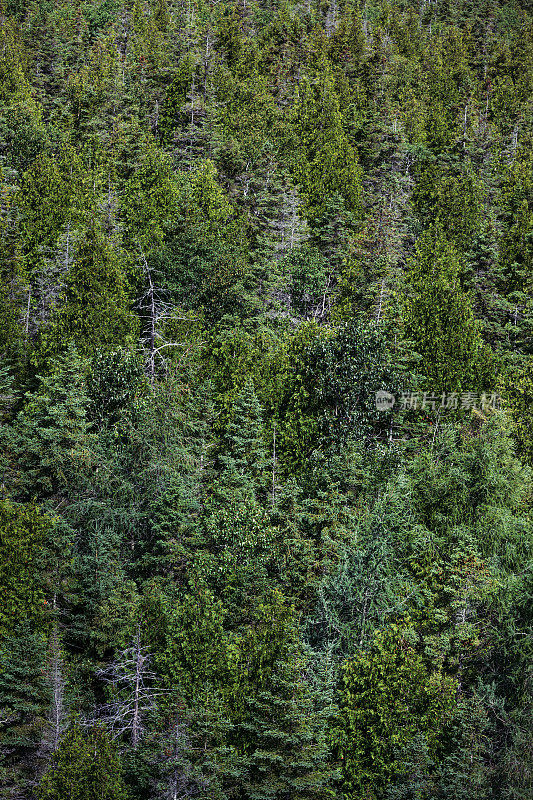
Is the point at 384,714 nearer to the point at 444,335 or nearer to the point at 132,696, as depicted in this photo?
the point at 132,696

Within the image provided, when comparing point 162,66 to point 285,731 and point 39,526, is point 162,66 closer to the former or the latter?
point 39,526

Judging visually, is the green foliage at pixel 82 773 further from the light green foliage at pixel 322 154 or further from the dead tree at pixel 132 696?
the light green foliage at pixel 322 154

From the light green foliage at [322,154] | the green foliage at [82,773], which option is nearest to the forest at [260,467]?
the green foliage at [82,773]

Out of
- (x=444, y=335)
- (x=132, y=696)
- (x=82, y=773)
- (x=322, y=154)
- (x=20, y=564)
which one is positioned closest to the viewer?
(x=82, y=773)

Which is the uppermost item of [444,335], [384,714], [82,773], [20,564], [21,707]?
[444,335]

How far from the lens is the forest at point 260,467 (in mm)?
28125

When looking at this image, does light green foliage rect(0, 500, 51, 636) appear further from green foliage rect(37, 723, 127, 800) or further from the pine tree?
green foliage rect(37, 723, 127, 800)

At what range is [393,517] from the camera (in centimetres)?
3472

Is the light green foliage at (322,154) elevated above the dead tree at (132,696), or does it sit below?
above

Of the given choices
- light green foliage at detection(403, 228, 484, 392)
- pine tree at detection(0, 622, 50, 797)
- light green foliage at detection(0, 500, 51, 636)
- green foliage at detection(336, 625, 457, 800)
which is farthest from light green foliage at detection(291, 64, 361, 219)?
pine tree at detection(0, 622, 50, 797)

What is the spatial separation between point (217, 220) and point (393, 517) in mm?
24763

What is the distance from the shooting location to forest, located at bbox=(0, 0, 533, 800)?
2812 cm

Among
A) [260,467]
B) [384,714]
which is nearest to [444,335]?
[260,467]

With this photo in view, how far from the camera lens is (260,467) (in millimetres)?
38156
